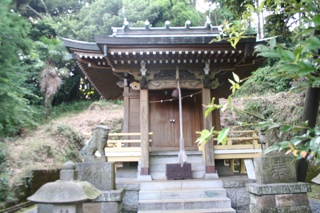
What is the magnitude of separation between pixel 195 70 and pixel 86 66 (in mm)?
3061

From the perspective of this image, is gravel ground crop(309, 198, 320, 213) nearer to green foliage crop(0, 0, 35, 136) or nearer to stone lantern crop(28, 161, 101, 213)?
stone lantern crop(28, 161, 101, 213)

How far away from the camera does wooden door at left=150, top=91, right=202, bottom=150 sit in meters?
7.88

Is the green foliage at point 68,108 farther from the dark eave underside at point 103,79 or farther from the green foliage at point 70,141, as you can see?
the dark eave underside at point 103,79

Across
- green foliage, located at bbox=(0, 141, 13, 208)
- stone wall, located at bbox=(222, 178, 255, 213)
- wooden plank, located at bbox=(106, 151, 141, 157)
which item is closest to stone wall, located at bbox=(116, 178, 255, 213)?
stone wall, located at bbox=(222, 178, 255, 213)

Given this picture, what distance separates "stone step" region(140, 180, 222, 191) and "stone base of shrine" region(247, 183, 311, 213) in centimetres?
135

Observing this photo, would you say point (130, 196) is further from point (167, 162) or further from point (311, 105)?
point (311, 105)

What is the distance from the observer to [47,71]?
1520 centimetres

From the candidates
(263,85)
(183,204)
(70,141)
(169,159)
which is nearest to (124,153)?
(169,159)

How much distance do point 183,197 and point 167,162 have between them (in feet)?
5.39

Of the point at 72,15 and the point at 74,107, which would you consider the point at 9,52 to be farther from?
the point at 72,15

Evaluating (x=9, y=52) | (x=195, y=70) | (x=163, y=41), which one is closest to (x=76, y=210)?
(x=163, y=41)

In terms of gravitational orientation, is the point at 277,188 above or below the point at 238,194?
above

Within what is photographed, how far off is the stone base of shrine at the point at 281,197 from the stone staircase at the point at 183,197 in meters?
0.75

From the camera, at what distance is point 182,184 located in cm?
573
